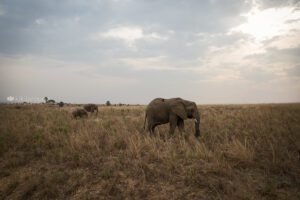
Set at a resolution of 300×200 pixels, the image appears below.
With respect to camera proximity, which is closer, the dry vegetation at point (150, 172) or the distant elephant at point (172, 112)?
the dry vegetation at point (150, 172)

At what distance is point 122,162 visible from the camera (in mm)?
6828

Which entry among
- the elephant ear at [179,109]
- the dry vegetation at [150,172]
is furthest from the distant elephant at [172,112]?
the dry vegetation at [150,172]

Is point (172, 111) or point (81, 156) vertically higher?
point (172, 111)

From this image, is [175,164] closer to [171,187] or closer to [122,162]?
[171,187]

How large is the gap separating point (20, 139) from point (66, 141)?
2.63 meters

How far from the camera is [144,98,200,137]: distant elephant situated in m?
11.0

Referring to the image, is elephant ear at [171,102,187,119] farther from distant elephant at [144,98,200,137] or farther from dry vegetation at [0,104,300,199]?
dry vegetation at [0,104,300,199]

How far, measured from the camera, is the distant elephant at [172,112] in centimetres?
1102

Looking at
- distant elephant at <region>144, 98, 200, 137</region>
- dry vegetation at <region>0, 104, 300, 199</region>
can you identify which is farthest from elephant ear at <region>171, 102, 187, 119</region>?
dry vegetation at <region>0, 104, 300, 199</region>

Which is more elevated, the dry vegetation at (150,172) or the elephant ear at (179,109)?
the elephant ear at (179,109)

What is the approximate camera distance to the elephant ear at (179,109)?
1095cm

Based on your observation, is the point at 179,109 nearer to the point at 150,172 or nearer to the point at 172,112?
the point at 172,112

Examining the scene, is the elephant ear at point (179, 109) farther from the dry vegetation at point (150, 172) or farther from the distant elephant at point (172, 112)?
the dry vegetation at point (150, 172)

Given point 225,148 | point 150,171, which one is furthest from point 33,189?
point 225,148
